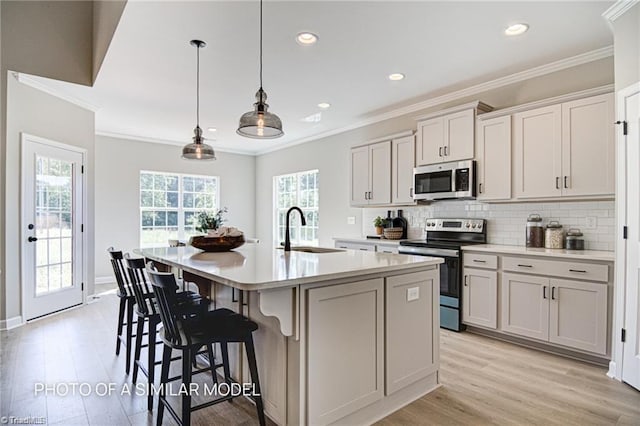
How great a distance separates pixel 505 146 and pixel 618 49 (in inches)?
45.1

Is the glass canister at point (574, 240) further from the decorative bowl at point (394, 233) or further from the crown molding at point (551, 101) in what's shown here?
the decorative bowl at point (394, 233)

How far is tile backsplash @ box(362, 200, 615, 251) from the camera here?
3.25 meters

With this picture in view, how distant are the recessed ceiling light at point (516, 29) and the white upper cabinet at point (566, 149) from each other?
2.75ft

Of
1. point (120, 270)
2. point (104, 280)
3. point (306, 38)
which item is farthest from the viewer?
point (104, 280)

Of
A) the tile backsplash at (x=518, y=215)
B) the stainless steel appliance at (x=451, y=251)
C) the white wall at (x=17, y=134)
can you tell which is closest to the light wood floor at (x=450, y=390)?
the stainless steel appliance at (x=451, y=251)

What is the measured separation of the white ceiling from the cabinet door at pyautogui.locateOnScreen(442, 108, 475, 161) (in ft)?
1.23

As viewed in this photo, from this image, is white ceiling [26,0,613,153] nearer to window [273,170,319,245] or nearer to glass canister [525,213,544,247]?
glass canister [525,213,544,247]

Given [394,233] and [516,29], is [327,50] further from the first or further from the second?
[394,233]

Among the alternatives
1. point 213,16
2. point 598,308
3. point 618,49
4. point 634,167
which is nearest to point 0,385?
point 213,16

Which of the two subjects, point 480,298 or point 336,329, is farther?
point 480,298

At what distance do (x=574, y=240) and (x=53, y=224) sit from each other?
574cm

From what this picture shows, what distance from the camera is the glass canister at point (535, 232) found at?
3559 mm

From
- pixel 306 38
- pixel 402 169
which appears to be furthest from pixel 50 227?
pixel 402 169

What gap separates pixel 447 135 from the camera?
4.07 m
